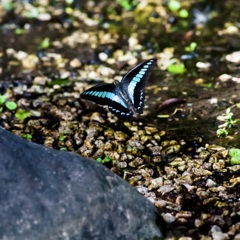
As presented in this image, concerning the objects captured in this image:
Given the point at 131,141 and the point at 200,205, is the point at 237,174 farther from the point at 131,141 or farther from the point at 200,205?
the point at 131,141

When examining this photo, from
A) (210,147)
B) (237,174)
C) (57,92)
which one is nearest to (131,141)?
(210,147)

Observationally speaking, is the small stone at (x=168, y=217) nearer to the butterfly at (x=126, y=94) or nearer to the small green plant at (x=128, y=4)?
the butterfly at (x=126, y=94)

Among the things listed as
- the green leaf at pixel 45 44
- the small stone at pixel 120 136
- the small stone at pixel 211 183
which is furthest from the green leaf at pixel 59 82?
the small stone at pixel 211 183

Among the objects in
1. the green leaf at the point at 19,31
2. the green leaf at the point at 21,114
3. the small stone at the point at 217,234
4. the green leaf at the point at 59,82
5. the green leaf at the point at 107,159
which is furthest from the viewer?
the green leaf at the point at 19,31

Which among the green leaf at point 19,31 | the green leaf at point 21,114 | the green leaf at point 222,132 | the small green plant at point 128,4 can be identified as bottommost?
the green leaf at point 222,132

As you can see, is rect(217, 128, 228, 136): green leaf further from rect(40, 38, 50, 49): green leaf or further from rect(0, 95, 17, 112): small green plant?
rect(40, 38, 50, 49): green leaf

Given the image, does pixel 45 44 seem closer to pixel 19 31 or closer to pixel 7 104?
pixel 19 31

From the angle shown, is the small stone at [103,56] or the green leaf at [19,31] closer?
the small stone at [103,56]
